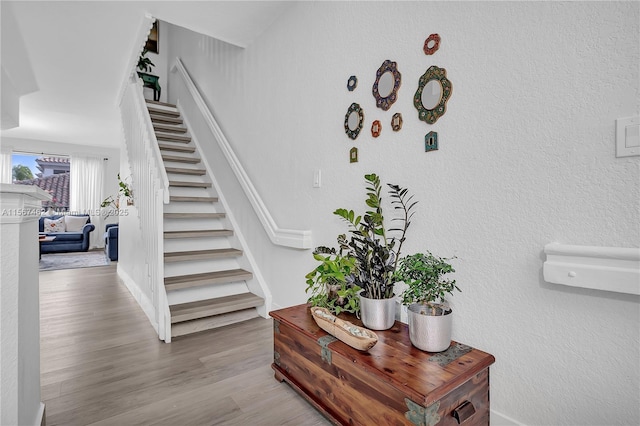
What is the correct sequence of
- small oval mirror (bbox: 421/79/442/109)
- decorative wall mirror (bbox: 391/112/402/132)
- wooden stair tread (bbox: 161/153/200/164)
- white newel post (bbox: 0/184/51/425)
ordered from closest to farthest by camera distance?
white newel post (bbox: 0/184/51/425), small oval mirror (bbox: 421/79/442/109), decorative wall mirror (bbox: 391/112/402/132), wooden stair tread (bbox: 161/153/200/164)

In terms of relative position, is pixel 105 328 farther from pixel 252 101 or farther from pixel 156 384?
pixel 252 101

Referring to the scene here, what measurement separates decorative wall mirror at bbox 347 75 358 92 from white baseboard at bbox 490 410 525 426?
1752 millimetres

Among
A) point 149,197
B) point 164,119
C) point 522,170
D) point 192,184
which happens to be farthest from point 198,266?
point 164,119

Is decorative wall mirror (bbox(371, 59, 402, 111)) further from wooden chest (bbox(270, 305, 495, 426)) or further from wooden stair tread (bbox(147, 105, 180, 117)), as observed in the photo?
wooden stair tread (bbox(147, 105, 180, 117))

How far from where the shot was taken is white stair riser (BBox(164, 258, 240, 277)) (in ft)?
9.16

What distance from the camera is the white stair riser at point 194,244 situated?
3048 millimetres

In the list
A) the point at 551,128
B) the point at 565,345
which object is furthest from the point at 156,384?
the point at 551,128

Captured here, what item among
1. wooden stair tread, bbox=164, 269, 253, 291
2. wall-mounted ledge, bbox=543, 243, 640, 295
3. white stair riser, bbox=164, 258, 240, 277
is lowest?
wooden stair tread, bbox=164, 269, 253, 291

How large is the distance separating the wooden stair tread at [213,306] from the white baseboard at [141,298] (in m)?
0.21

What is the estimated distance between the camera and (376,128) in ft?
5.83

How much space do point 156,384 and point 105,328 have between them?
1.11 metres

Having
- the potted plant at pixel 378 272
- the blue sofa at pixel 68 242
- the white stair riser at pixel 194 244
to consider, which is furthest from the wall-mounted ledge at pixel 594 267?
the blue sofa at pixel 68 242

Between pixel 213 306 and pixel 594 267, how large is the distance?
2338 millimetres

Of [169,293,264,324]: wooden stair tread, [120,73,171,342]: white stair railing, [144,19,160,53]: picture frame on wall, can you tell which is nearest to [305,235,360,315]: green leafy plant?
[169,293,264,324]: wooden stair tread
